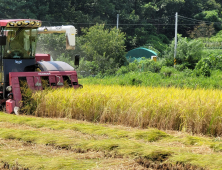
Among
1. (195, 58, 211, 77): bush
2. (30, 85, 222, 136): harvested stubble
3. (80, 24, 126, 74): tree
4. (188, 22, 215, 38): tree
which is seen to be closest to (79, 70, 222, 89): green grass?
(195, 58, 211, 77): bush

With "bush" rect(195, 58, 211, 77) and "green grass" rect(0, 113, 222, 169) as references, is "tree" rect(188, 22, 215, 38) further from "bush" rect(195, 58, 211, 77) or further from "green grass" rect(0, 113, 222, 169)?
"green grass" rect(0, 113, 222, 169)

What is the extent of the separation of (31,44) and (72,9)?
101 feet

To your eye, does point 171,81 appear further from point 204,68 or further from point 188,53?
point 188,53

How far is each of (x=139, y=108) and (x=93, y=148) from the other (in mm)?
2993

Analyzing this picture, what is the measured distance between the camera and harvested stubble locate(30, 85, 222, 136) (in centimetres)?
743

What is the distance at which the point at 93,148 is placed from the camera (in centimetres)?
541

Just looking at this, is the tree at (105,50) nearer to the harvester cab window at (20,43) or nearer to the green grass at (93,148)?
the harvester cab window at (20,43)

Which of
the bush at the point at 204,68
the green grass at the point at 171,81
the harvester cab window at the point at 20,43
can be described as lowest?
the green grass at the point at 171,81

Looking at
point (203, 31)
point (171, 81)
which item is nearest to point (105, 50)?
point (171, 81)

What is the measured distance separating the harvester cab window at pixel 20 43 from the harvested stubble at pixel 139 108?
1662mm

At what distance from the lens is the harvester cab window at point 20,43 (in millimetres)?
→ 10594

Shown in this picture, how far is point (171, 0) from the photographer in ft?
170

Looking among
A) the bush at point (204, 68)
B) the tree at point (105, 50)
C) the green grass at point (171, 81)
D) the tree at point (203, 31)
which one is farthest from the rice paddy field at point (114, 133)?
the tree at point (203, 31)

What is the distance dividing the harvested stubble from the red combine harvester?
633 mm
